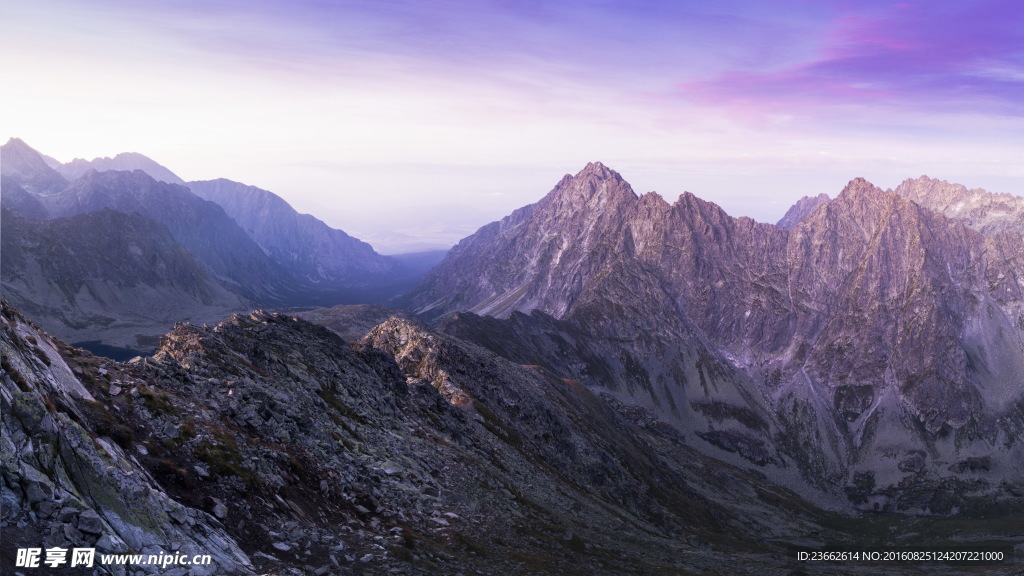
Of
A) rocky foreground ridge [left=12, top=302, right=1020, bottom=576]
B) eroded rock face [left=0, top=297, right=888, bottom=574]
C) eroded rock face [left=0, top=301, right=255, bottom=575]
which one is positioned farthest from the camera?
eroded rock face [left=0, top=297, right=888, bottom=574]

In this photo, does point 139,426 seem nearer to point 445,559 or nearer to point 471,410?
point 445,559

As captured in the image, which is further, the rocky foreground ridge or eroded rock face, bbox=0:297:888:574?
eroded rock face, bbox=0:297:888:574

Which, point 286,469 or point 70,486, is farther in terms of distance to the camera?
point 286,469

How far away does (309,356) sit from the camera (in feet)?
267

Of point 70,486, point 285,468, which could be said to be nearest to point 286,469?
point 285,468

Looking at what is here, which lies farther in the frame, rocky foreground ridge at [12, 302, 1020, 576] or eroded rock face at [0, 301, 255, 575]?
rocky foreground ridge at [12, 302, 1020, 576]

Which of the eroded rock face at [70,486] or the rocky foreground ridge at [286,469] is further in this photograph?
the rocky foreground ridge at [286,469]

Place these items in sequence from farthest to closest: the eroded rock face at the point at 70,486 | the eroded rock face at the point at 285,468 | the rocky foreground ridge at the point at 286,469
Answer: the eroded rock face at the point at 285,468, the rocky foreground ridge at the point at 286,469, the eroded rock face at the point at 70,486

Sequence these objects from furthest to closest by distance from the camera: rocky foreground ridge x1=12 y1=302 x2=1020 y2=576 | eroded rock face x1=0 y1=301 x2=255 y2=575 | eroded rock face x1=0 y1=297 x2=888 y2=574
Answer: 1. eroded rock face x1=0 y1=297 x2=888 y2=574
2. rocky foreground ridge x1=12 y1=302 x2=1020 y2=576
3. eroded rock face x1=0 y1=301 x2=255 y2=575

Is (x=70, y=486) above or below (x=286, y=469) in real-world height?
above

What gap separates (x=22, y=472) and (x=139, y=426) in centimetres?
1384

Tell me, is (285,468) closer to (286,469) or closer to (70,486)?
(286,469)

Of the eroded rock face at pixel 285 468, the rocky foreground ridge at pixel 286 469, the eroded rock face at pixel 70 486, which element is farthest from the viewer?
the eroded rock face at pixel 285 468

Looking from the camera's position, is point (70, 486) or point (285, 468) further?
point (285, 468)
